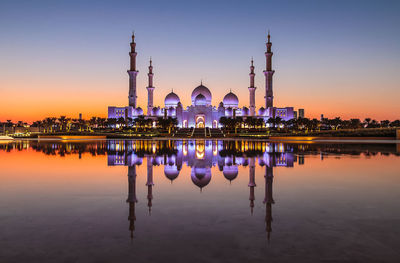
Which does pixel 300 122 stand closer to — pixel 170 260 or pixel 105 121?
pixel 105 121

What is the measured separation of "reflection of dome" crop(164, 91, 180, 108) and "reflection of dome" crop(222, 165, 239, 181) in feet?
239

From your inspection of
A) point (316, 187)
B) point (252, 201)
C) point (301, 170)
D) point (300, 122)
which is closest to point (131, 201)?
point (252, 201)

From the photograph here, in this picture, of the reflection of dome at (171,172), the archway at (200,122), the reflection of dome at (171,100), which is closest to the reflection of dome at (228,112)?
the archway at (200,122)

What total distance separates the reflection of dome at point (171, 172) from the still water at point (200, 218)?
0.57 ft

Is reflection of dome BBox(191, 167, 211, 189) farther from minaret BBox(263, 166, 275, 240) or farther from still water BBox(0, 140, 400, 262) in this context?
minaret BBox(263, 166, 275, 240)

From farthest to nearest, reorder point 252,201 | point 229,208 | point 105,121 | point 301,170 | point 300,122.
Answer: point 105,121
point 300,122
point 301,170
point 252,201
point 229,208

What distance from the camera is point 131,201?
6090 millimetres

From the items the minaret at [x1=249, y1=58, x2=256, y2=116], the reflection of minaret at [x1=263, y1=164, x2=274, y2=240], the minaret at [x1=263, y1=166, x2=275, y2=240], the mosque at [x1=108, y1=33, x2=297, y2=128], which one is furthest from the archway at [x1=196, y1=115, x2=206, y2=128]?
the minaret at [x1=263, y1=166, x2=275, y2=240]

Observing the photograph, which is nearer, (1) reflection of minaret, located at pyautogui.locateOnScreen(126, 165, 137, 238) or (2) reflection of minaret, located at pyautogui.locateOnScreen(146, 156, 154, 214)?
(1) reflection of minaret, located at pyautogui.locateOnScreen(126, 165, 137, 238)

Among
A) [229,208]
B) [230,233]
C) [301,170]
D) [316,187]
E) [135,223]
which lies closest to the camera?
[230,233]

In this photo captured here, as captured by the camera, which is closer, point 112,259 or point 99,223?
point 112,259

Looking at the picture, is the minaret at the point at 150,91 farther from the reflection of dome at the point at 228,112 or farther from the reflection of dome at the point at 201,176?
the reflection of dome at the point at 201,176

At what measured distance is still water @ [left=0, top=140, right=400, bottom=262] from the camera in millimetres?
3641

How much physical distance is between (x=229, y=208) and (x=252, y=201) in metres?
0.70
